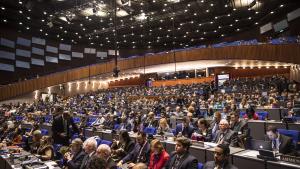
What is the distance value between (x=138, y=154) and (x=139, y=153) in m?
0.05

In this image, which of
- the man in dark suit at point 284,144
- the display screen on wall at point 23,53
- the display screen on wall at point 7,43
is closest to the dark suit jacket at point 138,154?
the man in dark suit at point 284,144

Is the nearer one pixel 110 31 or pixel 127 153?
pixel 127 153

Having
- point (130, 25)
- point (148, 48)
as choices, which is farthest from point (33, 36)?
point (148, 48)

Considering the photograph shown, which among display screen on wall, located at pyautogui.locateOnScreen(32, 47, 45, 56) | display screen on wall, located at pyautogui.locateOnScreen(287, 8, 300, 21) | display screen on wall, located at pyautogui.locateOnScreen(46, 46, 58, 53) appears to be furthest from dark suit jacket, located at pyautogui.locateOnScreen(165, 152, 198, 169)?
display screen on wall, located at pyautogui.locateOnScreen(46, 46, 58, 53)

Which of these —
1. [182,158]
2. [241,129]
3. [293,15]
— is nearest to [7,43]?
[241,129]

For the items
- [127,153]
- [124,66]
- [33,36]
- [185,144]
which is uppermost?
[33,36]

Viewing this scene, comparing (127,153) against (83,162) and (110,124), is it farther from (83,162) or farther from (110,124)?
(110,124)

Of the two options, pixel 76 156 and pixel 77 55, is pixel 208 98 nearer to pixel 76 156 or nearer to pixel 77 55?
pixel 76 156

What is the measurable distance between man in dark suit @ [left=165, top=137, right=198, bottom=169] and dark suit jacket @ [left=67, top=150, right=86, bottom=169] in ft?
4.91

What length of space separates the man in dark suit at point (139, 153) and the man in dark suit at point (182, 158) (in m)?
0.91

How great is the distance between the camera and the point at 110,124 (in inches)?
381

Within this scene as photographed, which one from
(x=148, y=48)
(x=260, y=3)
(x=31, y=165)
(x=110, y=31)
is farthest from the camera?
(x=148, y=48)

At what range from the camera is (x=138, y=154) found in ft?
16.5

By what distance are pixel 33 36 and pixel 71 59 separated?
15.7 feet
